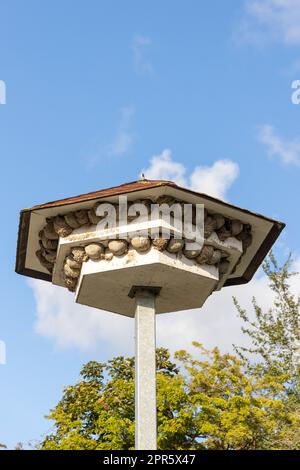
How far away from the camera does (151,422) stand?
20.8 ft

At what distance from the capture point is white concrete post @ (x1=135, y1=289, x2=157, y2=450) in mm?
6273

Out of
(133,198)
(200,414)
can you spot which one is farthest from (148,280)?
(200,414)

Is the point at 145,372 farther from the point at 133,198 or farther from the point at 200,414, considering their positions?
the point at 200,414

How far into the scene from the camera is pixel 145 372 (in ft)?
21.5

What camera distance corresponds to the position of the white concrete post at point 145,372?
6.27m

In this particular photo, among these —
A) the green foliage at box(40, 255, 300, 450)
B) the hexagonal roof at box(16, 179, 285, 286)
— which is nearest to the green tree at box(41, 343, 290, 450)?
the green foliage at box(40, 255, 300, 450)

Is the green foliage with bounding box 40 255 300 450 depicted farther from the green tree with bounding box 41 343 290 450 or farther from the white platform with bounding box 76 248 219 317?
the white platform with bounding box 76 248 219 317

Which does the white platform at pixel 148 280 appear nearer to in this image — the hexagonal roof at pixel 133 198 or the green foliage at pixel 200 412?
the hexagonal roof at pixel 133 198

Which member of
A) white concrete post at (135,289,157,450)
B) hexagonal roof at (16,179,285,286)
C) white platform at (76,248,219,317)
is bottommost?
white concrete post at (135,289,157,450)

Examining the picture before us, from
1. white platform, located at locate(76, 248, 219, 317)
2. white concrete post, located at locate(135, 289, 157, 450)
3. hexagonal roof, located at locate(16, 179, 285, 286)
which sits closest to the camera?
white concrete post, located at locate(135, 289, 157, 450)

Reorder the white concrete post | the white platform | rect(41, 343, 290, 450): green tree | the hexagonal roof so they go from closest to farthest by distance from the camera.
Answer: the white concrete post < the hexagonal roof < the white platform < rect(41, 343, 290, 450): green tree

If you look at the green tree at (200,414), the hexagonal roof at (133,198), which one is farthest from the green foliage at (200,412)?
the hexagonal roof at (133,198)
